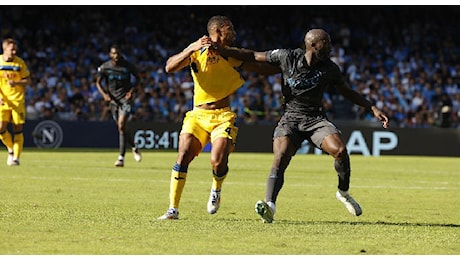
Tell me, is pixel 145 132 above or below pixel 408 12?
below

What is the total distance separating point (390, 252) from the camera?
8.80m

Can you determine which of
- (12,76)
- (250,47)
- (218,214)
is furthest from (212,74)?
(250,47)

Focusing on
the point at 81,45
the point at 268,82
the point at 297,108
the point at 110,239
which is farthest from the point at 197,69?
the point at 81,45

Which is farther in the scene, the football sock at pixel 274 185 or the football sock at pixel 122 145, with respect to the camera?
the football sock at pixel 122 145

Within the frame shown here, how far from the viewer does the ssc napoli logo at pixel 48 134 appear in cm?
3114

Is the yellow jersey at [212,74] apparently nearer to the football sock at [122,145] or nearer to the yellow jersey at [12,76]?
A: the yellow jersey at [12,76]

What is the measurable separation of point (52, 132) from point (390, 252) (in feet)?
77.1

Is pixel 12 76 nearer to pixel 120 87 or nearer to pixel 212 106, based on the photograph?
pixel 120 87

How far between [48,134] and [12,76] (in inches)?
429

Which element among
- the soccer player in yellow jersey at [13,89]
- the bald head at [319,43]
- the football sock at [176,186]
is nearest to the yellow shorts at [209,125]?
the football sock at [176,186]

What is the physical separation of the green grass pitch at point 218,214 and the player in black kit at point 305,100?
683 mm

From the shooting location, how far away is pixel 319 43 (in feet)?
37.3

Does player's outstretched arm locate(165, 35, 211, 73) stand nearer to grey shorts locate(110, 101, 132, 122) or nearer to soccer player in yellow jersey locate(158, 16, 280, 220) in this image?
soccer player in yellow jersey locate(158, 16, 280, 220)

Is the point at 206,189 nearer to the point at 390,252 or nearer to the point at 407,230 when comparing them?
the point at 407,230
